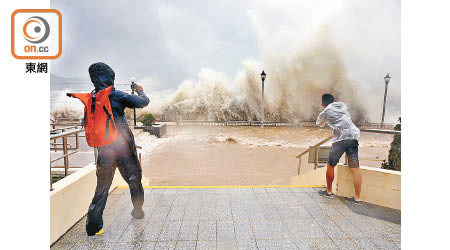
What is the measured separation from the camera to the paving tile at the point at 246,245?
1817 mm

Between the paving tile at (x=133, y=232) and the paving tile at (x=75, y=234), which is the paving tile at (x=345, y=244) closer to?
the paving tile at (x=133, y=232)

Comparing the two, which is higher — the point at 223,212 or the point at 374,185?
the point at 374,185

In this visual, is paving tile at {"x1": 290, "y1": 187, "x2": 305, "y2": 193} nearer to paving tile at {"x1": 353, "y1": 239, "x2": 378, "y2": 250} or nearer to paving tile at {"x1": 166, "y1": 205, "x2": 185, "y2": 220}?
paving tile at {"x1": 353, "y1": 239, "x2": 378, "y2": 250}

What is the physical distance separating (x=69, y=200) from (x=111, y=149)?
691mm

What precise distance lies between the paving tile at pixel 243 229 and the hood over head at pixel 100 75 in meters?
1.75

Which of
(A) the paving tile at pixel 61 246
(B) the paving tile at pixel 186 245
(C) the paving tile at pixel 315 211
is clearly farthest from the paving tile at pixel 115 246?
(C) the paving tile at pixel 315 211

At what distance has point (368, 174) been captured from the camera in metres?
2.65

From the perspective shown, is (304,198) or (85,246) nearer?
(85,246)

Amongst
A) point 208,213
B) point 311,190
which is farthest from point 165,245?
point 311,190

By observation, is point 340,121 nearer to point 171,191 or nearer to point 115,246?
point 171,191

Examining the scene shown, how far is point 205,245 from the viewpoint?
185 centimetres

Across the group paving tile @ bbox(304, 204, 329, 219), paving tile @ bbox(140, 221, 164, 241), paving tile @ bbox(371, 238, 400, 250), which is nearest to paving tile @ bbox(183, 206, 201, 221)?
paving tile @ bbox(140, 221, 164, 241)

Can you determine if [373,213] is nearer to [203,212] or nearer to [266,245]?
[266,245]

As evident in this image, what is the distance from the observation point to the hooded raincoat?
2574mm
